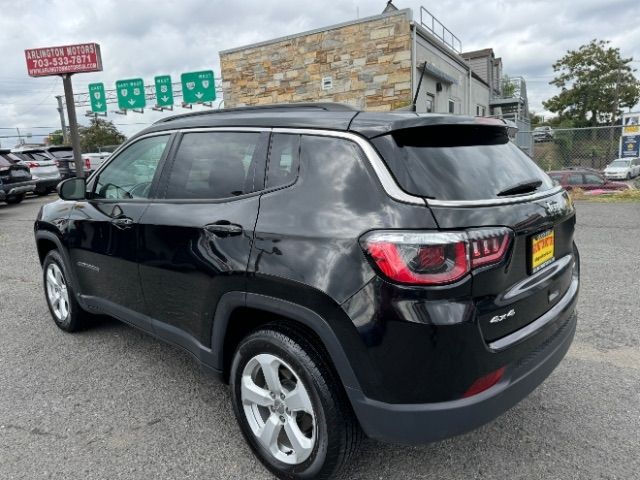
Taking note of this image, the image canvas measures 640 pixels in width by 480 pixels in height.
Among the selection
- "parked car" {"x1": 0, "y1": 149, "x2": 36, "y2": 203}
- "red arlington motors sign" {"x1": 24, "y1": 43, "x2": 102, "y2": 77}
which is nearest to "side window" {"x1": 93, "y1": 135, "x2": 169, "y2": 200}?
"parked car" {"x1": 0, "y1": 149, "x2": 36, "y2": 203}

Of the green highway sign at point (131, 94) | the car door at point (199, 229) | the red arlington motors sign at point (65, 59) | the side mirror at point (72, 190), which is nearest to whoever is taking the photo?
the car door at point (199, 229)

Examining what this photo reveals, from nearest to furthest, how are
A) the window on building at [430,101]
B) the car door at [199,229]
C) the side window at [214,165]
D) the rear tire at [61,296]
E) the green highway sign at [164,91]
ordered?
1. the car door at [199,229]
2. the side window at [214,165]
3. the rear tire at [61,296]
4. the window on building at [430,101]
5. the green highway sign at [164,91]

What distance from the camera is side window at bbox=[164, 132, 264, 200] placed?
8.26 ft

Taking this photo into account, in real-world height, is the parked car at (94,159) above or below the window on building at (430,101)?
below

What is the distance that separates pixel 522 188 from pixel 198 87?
24.1 m

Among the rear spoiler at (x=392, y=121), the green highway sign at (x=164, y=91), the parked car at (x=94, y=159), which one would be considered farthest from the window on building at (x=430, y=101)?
the rear spoiler at (x=392, y=121)

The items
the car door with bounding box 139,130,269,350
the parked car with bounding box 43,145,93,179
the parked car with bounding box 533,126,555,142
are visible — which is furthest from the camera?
the parked car with bounding box 43,145,93,179

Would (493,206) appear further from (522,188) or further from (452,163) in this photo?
(522,188)

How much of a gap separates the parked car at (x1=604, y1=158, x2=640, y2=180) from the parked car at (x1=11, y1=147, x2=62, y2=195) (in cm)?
2157

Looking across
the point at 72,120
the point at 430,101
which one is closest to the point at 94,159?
the point at 72,120

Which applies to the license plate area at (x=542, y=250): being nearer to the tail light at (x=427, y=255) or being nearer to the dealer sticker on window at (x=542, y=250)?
the dealer sticker on window at (x=542, y=250)

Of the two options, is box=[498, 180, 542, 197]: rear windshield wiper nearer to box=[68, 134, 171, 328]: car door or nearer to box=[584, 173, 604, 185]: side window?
box=[68, 134, 171, 328]: car door

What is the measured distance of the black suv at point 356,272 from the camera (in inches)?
73.9

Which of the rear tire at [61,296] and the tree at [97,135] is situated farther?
the tree at [97,135]
